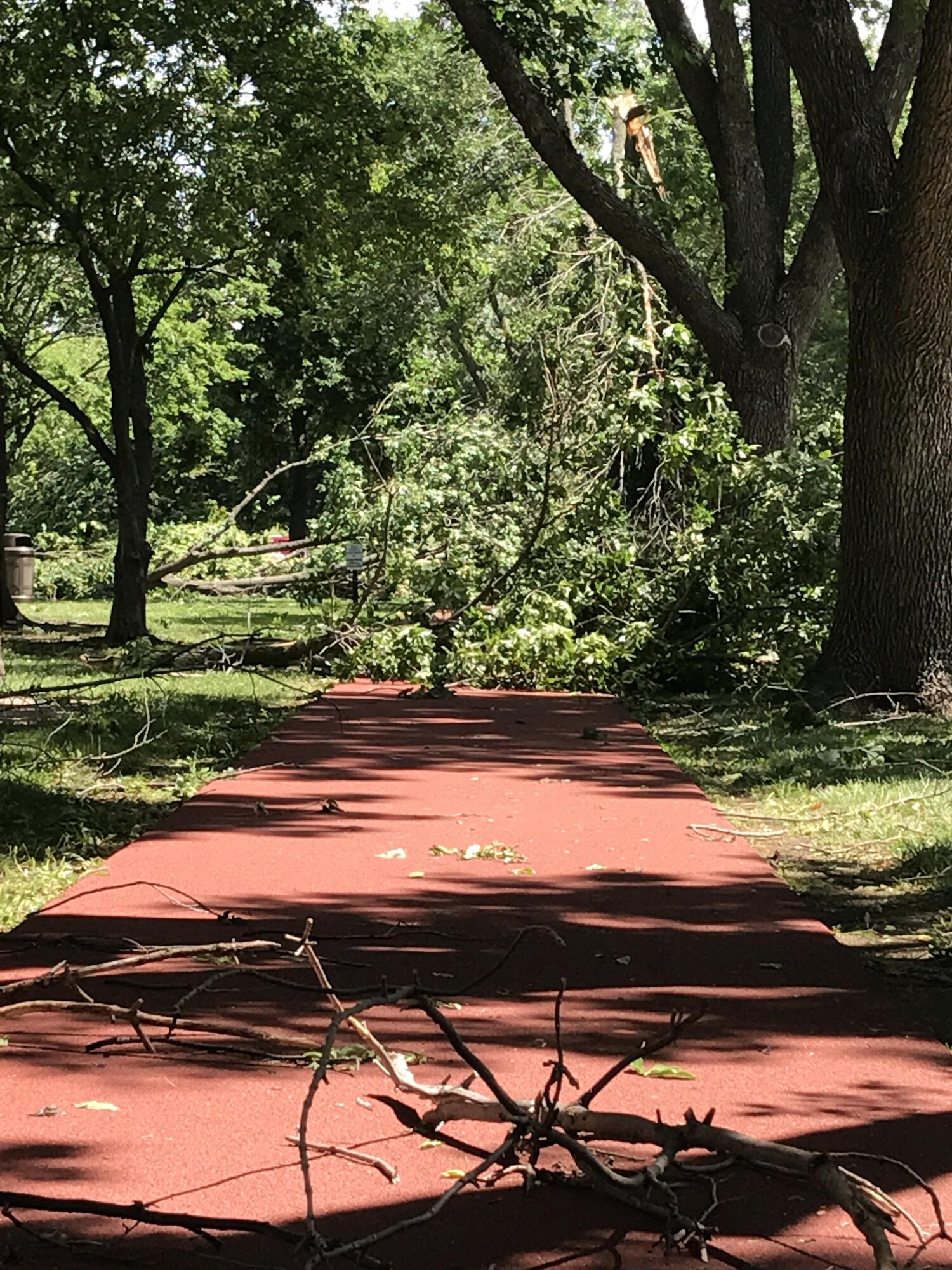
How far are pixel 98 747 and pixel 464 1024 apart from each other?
6.41 metres

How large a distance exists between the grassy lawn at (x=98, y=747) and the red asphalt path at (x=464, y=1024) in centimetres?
36

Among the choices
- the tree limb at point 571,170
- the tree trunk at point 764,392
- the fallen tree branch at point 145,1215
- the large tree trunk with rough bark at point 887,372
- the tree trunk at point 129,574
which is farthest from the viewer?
the tree trunk at point 129,574

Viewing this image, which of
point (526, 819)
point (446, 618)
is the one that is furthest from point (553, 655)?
point (526, 819)

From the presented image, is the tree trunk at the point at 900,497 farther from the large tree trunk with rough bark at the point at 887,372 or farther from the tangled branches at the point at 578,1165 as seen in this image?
the tangled branches at the point at 578,1165

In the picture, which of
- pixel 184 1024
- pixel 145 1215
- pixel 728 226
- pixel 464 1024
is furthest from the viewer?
pixel 728 226

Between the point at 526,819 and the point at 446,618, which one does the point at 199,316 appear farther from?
the point at 526,819

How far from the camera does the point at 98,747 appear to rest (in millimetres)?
10992

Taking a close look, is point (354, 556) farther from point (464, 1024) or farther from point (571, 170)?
point (464, 1024)

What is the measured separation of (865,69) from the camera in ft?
45.4

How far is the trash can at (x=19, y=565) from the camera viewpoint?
104ft

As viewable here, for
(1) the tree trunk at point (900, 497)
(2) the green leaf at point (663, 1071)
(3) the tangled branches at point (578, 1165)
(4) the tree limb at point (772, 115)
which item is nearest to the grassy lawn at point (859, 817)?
(1) the tree trunk at point (900, 497)

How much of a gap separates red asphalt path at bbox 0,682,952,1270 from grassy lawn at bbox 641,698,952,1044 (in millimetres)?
221

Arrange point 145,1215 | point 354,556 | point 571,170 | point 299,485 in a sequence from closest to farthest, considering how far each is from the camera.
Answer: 1. point 145,1215
2. point 571,170
3. point 354,556
4. point 299,485

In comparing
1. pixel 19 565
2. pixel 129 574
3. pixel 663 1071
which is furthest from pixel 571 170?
pixel 19 565
